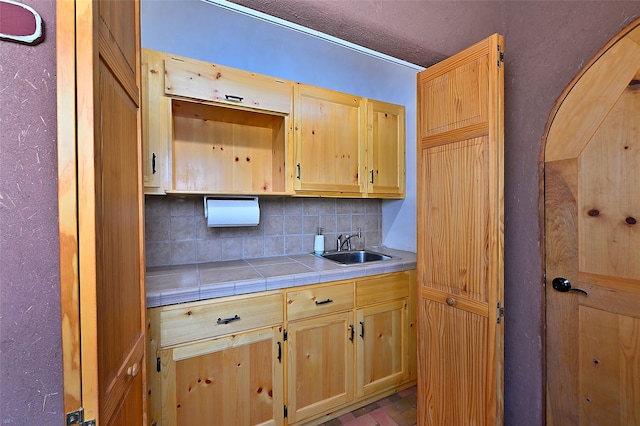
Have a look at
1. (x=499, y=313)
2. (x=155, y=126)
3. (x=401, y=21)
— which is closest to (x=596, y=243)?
(x=499, y=313)

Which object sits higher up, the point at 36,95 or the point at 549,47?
the point at 549,47

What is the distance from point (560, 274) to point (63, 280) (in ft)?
5.30

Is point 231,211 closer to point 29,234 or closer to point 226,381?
point 226,381

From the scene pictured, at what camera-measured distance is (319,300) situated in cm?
161

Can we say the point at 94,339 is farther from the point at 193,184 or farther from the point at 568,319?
the point at 568,319

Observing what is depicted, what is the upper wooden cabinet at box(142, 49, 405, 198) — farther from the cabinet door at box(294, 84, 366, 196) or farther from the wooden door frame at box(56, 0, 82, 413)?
the wooden door frame at box(56, 0, 82, 413)

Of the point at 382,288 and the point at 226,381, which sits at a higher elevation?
the point at 382,288

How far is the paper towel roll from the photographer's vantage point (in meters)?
1.71

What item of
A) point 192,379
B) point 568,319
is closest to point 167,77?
point 192,379

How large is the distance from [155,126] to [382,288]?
1.62 metres

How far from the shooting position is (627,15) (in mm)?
1002

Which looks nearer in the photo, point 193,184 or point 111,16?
point 111,16

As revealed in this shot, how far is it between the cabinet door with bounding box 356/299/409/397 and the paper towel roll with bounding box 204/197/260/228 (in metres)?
0.91

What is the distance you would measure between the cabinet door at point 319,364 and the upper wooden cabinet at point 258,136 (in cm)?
83
